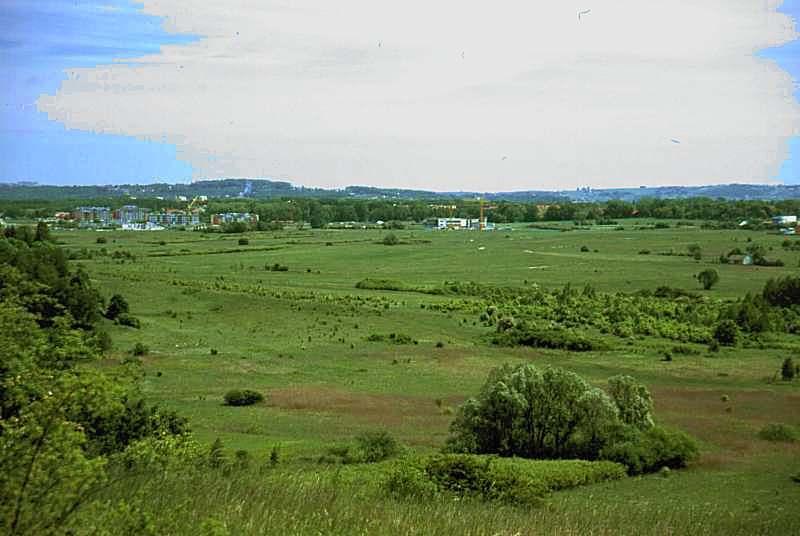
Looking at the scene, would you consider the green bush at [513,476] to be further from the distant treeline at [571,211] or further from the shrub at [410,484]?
the distant treeline at [571,211]

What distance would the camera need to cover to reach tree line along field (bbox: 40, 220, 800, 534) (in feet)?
36.2

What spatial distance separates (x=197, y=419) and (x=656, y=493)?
1639 cm

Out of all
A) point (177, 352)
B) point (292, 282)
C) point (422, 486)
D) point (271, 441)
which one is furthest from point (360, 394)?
point (292, 282)

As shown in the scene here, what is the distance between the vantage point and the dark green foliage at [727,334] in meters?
56.0

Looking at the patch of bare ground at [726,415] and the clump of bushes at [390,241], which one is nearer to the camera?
the patch of bare ground at [726,415]

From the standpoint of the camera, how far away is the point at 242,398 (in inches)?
1416

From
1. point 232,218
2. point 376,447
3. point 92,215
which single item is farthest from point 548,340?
point 92,215

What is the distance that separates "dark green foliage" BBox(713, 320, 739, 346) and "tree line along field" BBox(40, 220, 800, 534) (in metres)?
1.16

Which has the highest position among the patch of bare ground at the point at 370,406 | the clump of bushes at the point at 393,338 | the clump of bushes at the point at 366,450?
the clump of bushes at the point at 366,450

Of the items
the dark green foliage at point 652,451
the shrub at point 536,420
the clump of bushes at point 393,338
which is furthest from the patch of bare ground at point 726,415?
the clump of bushes at point 393,338

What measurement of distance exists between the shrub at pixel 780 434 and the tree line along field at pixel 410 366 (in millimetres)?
518

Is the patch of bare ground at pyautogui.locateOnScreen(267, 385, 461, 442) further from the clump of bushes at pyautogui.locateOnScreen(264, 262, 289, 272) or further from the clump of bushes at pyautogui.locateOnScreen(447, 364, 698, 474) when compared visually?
the clump of bushes at pyautogui.locateOnScreen(264, 262, 289, 272)

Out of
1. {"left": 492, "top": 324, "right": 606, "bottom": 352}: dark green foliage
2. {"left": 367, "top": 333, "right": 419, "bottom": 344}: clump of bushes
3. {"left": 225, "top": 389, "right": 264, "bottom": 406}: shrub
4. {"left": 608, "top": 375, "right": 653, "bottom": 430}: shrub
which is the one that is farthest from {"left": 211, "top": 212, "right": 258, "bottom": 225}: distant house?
{"left": 608, "top": 375, "right": 653, "bottom": 430}: shrub

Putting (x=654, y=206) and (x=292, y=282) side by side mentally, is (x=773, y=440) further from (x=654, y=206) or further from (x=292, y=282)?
(x=654, y=206)
